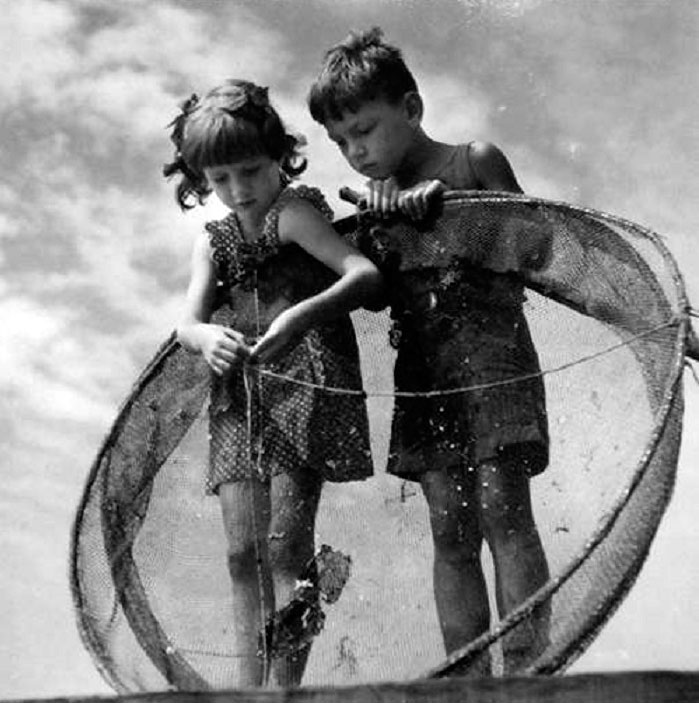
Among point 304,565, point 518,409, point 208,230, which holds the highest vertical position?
point 208,230

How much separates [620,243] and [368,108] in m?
0.66

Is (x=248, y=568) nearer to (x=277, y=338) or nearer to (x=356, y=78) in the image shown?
(x=277, y=338)

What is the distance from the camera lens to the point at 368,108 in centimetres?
278

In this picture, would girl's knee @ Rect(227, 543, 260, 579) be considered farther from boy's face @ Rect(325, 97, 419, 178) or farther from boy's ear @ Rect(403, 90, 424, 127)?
boy's ear @ Rect(403, 90, 424, 127)

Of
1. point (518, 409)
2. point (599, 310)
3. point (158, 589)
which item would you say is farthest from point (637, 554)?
point (158, 589)

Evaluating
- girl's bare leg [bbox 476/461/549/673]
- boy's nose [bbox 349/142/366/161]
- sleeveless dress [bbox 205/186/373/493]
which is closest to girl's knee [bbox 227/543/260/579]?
sleeveless dress [bbox 205/186/373/493]

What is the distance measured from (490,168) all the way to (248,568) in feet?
3.36

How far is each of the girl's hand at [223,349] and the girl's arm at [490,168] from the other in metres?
0.65

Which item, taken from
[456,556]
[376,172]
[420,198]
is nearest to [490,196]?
[420,198]

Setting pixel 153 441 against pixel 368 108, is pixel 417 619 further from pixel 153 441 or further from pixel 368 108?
pixel 368 108

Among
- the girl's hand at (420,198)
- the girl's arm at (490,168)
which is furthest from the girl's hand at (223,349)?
the girl's arm at (490,168)

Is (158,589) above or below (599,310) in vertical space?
below

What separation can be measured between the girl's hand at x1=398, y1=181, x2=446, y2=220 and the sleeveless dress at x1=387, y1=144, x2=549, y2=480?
91 mm

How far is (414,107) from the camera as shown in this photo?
2.87 m
